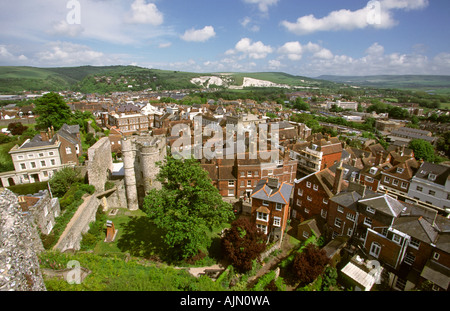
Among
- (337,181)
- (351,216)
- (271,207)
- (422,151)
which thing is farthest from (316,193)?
(422,151)

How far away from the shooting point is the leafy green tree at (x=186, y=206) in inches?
705

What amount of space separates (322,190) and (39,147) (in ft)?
119

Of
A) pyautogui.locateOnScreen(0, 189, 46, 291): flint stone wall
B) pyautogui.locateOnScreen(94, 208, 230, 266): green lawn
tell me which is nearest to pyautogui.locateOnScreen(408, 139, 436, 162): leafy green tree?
pyautogui.locateOnScreen(94, 208, 230, 266): green lawn

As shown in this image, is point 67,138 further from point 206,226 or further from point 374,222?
point 374,222

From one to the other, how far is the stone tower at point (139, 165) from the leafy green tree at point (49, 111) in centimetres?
2911

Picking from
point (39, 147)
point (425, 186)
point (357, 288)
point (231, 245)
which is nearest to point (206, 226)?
point (231, 245)

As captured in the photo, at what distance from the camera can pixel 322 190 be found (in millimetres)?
24734

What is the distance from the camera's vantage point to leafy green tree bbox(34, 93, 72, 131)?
1747 inches

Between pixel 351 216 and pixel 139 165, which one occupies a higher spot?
pixel 139 165

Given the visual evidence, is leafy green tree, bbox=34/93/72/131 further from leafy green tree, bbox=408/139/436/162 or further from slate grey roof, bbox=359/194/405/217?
leafy green tree, bbox=408/139/436/162

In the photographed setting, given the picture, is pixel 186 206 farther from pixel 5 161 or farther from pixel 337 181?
pixel 5 161

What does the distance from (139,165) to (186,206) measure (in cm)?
1085

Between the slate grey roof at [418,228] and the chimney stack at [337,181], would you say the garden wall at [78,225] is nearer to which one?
the chimney stack at [337,181]

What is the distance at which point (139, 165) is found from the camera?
1050 inches
